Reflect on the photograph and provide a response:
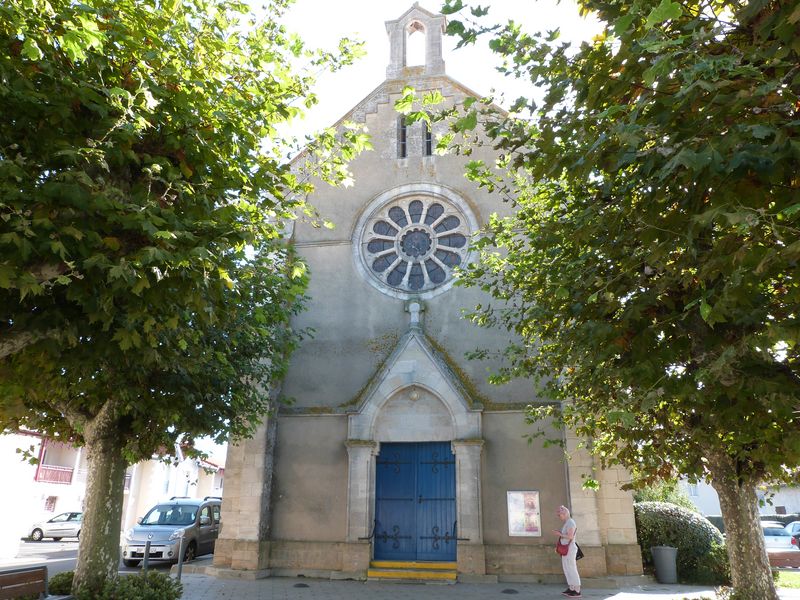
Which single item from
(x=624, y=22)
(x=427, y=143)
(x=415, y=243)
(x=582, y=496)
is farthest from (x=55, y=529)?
(x=624, y=22)

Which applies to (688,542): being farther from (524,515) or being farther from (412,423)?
(412,423)

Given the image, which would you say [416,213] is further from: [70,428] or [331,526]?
[70,428]

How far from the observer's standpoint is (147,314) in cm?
522

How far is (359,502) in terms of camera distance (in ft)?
Answer: 42.9

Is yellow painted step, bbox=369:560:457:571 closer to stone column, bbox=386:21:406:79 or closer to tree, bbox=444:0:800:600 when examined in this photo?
tree, bbox=444:0:800:600

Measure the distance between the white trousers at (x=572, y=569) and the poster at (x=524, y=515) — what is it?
1.87m

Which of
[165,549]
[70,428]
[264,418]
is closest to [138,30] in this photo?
[70,428]

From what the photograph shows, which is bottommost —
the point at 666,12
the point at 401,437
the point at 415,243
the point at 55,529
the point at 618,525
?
the point at 55,529

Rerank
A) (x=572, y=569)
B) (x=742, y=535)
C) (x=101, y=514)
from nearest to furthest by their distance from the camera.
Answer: (x=742, y=535)
(x=101, y=514)
(x=572, y=569)

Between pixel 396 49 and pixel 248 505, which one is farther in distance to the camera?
pixel 396 49

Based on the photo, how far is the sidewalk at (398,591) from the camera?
10.5m

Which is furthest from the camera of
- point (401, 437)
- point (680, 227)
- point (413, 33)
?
point (413, 33)

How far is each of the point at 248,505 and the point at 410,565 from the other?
377 centimetres

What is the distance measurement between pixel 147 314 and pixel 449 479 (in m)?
9.63
